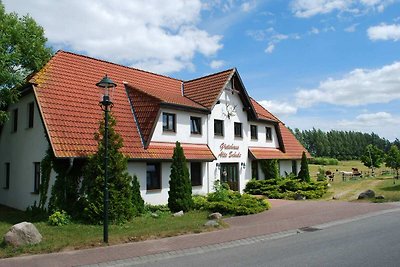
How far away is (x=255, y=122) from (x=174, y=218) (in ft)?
45.0

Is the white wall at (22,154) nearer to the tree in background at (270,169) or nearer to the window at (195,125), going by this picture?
the window at (195,125)

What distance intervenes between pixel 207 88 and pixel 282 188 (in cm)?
860

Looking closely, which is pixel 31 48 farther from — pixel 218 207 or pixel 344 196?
pixel 344 196

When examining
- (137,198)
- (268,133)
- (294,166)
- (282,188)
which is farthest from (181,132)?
(294,166)

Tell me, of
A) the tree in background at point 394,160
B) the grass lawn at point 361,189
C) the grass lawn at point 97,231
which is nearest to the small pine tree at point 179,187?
the grass lawn at point 97,231

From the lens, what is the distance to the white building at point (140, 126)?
1695 centimetres

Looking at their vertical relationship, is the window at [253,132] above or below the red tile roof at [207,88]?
below

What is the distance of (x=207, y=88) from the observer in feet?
81.1

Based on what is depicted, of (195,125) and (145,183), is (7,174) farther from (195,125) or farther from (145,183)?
(195,125)

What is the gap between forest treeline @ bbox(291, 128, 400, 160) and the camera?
426ft

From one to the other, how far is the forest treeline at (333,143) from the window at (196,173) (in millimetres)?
113088

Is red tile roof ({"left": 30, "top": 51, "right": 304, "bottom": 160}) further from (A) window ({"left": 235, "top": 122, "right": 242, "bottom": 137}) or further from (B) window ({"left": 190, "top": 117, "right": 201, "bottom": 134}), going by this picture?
(A) window ({"left": 235, "top": 122, "right": 242, "bottom": 137})

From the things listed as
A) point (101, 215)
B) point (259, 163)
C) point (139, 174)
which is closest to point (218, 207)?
point (139, 174)

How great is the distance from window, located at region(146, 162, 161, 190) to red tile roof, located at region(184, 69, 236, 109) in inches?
223
